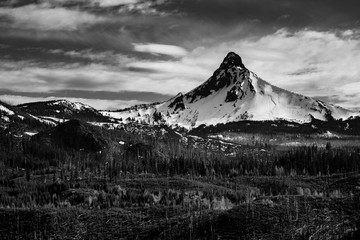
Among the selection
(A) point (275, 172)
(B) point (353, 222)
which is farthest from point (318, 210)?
(A) point (275, 172)

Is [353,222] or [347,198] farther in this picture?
[347,198]

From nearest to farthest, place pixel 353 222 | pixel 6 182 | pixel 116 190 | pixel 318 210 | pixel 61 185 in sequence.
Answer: pixel 353 222
pixel 318 210
pixel 116 190
pixel 61 185
pixel 6 182

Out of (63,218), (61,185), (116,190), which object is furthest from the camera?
(61,185)

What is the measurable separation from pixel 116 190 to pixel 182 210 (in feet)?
261

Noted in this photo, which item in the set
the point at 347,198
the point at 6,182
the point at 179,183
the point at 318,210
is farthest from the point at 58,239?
the point at 6,182

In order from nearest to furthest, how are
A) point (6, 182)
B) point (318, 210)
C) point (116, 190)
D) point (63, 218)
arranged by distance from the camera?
point (318, 210)
point (63, 218)
point (116, 190)
point (6, 182)

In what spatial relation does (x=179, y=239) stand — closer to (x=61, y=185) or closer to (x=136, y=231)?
(x=136, y=231)

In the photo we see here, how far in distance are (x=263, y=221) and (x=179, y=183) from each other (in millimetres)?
103685

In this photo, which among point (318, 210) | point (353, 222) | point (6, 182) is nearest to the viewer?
point (353, 222)

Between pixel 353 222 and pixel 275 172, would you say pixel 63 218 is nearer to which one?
A: pixel 353 222

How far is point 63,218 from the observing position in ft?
147

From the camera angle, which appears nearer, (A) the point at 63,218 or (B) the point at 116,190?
(A) the point at 63,218

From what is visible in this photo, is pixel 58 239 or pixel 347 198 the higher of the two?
pixel 347 198

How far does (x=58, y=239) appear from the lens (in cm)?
4141
